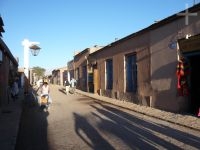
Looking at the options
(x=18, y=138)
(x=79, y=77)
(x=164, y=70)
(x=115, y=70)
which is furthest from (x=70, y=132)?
(x=79, y=77)

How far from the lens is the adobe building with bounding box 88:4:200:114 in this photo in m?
13.9

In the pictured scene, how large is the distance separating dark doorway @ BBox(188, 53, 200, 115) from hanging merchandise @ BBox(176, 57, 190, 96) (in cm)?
21

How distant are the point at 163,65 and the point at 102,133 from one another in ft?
21.9

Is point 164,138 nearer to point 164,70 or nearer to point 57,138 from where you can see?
point 57,138

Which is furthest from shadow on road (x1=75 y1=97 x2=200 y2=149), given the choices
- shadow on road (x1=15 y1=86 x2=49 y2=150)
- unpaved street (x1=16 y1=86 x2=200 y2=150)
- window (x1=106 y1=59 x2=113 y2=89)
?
window (x1=106 y1=59 x2=113 y2=89)

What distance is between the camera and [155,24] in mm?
16266

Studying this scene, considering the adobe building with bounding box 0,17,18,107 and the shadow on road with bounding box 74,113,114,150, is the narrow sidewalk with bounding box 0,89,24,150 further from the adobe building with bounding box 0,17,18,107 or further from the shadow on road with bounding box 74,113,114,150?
the adobe building with bounding box 0,17,18,107

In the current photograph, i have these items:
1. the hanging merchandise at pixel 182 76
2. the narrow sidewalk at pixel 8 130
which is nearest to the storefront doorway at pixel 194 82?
the hanging merchandise at pixel 182 76

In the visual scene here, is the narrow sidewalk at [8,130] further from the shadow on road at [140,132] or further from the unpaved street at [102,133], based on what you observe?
the shadow on road at [140,132]

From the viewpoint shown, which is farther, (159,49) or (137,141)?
(159,49)

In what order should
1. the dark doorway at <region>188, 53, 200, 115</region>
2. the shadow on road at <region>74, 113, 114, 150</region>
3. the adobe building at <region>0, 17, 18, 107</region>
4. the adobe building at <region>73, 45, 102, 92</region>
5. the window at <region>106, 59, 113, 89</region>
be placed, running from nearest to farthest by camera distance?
the shadow on road at <region>74, 113, 114, 150</region>
the dark doorway at <region>188, 53, 200, 115</region>
the adobe building at <region>0, 17, 18, 107</region>
the window at <region>106, 59, 113, 89</region>
the adobe building at <region>73, 45, 102, 92</region>

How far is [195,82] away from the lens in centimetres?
1411

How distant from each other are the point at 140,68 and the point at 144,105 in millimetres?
2006

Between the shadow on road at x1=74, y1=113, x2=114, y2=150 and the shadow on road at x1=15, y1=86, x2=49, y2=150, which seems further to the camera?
the shadow on road at x1=15, y1=86, x2=49, y2=150
